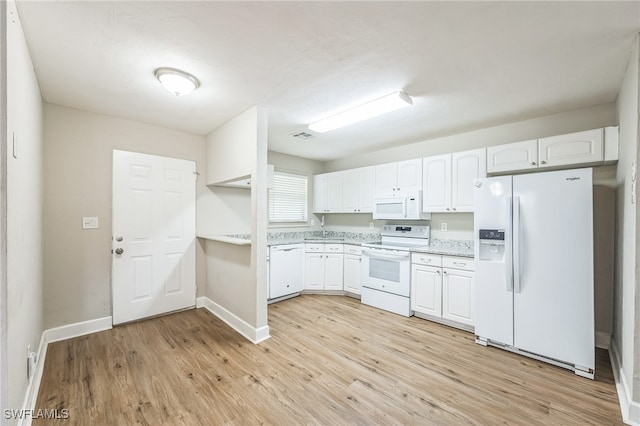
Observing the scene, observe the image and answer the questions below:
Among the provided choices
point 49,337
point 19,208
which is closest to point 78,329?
point 49,337

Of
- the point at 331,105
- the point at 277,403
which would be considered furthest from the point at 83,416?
the point at 331,105

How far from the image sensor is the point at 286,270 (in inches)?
169

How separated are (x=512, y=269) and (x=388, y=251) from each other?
4.88 ft

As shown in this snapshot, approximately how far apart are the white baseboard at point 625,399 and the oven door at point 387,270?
6.21 feet

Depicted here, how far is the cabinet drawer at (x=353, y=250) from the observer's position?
4320 mm

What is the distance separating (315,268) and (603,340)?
3.54 meters

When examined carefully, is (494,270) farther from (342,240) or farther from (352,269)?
(342,240)

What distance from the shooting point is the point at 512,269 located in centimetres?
265

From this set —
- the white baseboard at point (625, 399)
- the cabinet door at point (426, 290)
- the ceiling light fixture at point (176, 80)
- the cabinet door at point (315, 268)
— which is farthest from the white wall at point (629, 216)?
the cabinet door at point (315, 268)

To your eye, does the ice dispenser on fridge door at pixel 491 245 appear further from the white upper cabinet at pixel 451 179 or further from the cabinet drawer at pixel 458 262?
the white upper cabinet at pixel 451 179

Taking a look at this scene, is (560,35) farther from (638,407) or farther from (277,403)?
(277,403)

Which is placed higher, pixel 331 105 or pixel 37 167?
pixel 331 105

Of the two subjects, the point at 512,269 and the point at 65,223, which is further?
the point at 65,223

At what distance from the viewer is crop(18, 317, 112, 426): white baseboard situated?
1.80 m
